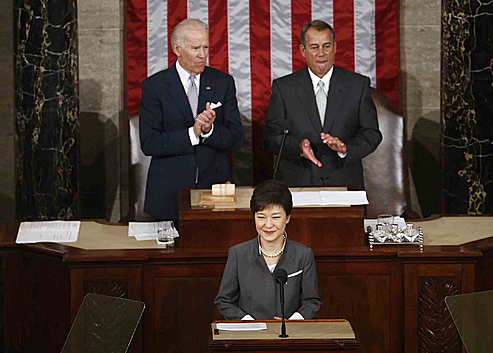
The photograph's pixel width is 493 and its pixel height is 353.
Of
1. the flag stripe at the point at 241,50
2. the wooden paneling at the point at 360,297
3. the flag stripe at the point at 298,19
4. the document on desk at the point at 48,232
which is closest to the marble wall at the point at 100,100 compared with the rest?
the flag stripe at the point at 241,50

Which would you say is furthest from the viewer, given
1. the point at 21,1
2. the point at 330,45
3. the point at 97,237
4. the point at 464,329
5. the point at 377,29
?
the point at 377,29

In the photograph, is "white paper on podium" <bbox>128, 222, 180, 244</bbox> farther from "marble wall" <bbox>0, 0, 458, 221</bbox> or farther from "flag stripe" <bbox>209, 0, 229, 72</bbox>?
"flag stripe" <bbox>209, 0, 229, 72</bbox>

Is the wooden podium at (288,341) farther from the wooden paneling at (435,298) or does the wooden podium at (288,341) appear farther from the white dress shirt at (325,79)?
the white dress shirt at (325,79)

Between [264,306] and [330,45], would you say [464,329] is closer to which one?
[264,306]

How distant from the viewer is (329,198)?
518 centimetres

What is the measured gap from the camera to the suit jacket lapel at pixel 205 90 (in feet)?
19.7

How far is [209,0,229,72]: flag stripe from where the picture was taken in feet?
25.3

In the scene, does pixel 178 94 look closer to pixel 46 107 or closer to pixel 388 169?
pixel 46 107

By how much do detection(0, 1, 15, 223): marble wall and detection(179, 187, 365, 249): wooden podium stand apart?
321 cm

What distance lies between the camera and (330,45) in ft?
19.4

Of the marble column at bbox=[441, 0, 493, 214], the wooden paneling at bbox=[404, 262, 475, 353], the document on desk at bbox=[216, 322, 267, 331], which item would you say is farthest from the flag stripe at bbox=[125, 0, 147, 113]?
the document on desk at bbox=[216, 322, 267, 331]

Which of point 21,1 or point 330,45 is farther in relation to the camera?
point 21,1

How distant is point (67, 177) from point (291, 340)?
4.24 metres

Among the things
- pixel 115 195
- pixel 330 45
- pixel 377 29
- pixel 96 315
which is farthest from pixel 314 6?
pixel 96 315
